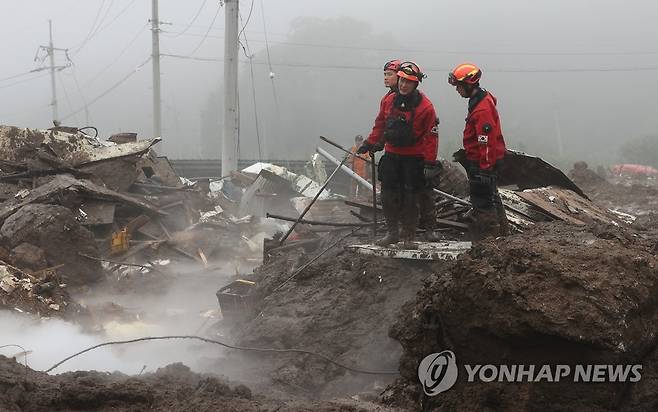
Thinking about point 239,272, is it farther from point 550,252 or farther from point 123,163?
point 550,252

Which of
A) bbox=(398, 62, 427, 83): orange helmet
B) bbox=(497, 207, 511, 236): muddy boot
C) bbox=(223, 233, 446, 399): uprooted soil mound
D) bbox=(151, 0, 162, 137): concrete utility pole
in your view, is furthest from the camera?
bbox=(151, 0, 162, 137): concrete utility pole

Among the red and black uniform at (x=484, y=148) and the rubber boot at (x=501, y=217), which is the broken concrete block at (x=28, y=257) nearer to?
the red and black uniform at (x=484, y=148)

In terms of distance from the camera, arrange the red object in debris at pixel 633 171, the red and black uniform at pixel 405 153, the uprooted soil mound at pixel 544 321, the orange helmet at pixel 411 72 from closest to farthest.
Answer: the uprooted soil mound at pixel 544 321 → the orange helmet at pixel 411 72 → the red and black uniform at pixel 405 153 → the red object in debris at pixel 633 171

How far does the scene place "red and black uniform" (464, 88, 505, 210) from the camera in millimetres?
5938

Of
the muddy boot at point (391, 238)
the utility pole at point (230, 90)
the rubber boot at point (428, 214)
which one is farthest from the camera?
the utility pole at point (230, 90)

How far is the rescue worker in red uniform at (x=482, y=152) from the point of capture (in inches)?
234

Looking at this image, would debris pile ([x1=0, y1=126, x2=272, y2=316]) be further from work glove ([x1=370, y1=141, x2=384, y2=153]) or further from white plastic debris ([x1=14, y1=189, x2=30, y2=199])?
work glove ([x1=370, y1=141, x2=384, y2=153])

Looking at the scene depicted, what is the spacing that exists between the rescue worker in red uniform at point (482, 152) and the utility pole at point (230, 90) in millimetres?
13516

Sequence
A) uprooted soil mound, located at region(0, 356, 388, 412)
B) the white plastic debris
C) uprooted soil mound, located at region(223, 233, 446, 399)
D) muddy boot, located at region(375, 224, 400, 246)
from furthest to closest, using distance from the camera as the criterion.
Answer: the white plastic debris → muddy boot, located at region(375, 224, 400, 246) → uprooted soil mound, located at region(223, 233, 446, 399) → uprooted soil mound, located at region(0, 356, 388, 412)

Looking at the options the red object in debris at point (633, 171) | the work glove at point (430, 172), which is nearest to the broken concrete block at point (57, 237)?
the work glove at point (430, 172)

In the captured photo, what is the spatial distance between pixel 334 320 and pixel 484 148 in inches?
87.1

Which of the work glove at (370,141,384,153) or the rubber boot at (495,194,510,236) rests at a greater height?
the work glove at (370,141,384,153)

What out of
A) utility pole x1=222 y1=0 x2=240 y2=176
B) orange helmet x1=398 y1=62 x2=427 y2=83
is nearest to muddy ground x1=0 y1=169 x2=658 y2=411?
orange helmet x1=398 y1=62 x2=427 y2=83

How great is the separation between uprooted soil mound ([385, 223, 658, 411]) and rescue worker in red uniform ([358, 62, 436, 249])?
2.68 metres
